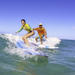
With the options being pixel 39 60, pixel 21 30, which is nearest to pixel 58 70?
pixel 39 60

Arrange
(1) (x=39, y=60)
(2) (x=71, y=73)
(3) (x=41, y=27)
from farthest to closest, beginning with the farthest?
(3) (x=41, y=27)
(1) (x=39, y=60)
(2) (x=71, y=73)

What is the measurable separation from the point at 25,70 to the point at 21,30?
5.99 metres

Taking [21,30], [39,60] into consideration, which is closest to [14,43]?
[21,30]

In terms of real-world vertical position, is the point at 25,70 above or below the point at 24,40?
below

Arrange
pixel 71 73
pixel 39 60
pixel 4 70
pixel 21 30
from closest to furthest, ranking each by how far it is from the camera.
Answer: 1. pixel 4 70
2. pixel 71 73
3. pixel 39 60
4. pixel 21 30

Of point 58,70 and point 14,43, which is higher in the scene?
point 14,43

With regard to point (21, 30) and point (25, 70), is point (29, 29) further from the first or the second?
point (25, 70)

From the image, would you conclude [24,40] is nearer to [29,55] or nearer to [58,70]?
[29,55]

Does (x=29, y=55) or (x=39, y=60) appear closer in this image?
(x=39, y=60)

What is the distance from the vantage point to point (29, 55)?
894 cm

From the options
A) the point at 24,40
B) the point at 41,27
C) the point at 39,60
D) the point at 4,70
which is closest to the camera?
the point at 4,70

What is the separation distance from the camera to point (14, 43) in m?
12.0

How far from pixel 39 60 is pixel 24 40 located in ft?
10.9

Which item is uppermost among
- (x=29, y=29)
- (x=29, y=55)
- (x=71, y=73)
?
(x=29, y=29)
